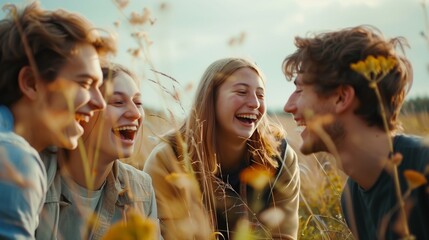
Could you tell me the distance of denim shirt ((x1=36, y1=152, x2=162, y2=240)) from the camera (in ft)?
8.78

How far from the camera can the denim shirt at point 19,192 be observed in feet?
5.74

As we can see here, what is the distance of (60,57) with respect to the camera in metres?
2.35

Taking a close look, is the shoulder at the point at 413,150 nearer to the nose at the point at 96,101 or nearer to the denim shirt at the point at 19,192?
the nose at the point at 96,101

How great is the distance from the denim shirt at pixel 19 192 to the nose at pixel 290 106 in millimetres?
1286

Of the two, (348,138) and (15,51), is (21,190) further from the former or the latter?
(348,138)

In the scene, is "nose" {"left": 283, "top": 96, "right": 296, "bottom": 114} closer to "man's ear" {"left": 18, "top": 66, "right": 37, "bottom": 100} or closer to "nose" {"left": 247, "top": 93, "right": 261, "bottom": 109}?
"nose" {"left": 247, "top": 93, "right": 261, "bottom": 109}

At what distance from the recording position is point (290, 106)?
108 inches

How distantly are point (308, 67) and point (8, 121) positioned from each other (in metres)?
1.39

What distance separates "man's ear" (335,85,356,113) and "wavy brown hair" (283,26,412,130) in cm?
2

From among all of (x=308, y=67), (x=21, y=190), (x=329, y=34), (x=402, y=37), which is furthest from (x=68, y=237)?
(x=402, y=37)

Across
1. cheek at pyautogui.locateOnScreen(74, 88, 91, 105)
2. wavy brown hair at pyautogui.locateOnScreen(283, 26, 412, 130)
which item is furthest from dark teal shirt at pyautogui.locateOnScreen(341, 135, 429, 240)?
cheek at pyautogui.locateOnScreen(74, 88, 91, 105)

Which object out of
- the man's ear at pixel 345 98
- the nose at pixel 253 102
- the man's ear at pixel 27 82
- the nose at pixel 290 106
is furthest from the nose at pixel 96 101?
the nose at pixel 253 102

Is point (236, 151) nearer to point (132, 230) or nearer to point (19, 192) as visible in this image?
point (19, 192)

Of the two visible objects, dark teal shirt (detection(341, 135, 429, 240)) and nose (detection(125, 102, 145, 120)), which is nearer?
dark teal shirt (detection(341, 135, 429, 240))
